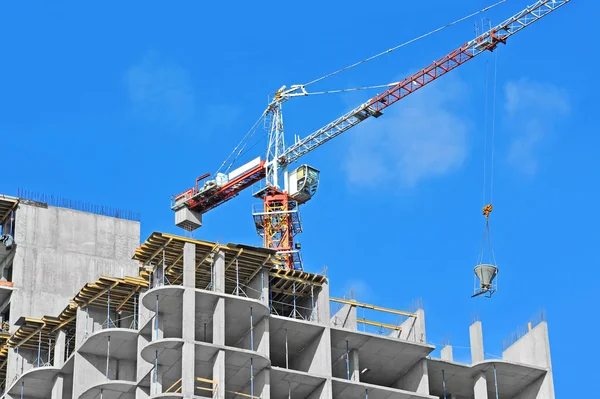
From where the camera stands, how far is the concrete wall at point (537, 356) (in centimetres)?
12200

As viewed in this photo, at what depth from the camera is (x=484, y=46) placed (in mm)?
154375

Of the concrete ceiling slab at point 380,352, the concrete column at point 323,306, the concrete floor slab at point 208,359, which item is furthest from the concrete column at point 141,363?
the concrete ceiling slab at point 380,352

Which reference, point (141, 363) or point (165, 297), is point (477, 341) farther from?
point (141, 363)

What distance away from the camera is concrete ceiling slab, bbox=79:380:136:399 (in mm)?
112875

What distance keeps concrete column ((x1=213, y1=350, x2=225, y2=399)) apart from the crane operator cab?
164 feet

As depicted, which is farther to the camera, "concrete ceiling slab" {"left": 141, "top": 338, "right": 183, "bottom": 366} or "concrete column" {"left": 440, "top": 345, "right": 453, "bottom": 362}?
"concrete column" {"left": 440, "top": 345, "right": 453, "bottom": 362}

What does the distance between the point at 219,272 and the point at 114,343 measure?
9708 millimetres

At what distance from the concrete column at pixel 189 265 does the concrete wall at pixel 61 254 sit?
21.6 meters

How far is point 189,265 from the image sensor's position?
112 m

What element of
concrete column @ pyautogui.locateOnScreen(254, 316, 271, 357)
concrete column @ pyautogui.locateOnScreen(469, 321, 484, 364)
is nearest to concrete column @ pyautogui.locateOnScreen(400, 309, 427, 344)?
concrete column @ pyautogui.locateOnScreen(469, 321, 484, 364)

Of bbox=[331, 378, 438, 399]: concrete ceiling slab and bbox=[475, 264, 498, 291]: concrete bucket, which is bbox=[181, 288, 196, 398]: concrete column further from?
bbox=[475, 264, 498, 291]: concrete bucket

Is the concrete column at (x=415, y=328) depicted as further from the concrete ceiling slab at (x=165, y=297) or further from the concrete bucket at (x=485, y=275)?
the concrete ceiling slab at (x=165, y=297)

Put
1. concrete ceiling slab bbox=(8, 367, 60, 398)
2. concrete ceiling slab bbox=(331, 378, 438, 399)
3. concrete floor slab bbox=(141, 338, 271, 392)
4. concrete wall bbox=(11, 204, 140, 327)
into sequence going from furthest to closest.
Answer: concrete wall bbox=(11, 204, 140, 327), concrete ceiling slab bbox=(8, 367, 60, 398), concrete ceiling slab bbox=(331, 378, 438, 399), concrete floor slab bbox=(141, 338, 271, 392)

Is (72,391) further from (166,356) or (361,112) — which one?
(361,112)
